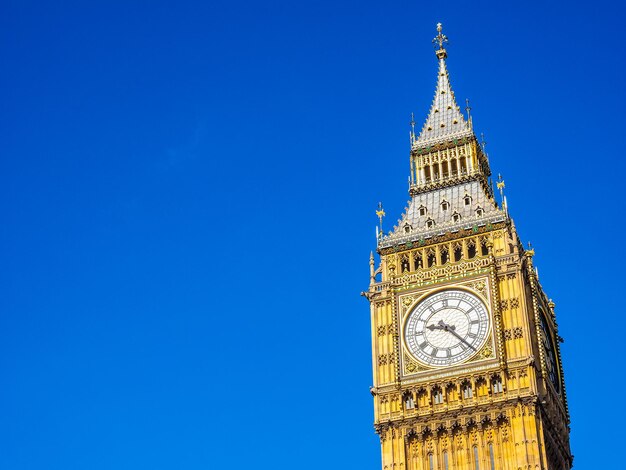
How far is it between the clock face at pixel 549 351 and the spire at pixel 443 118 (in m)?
15.7

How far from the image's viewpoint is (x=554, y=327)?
291 ft

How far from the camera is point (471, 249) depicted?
85875 mm

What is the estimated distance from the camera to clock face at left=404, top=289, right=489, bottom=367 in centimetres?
8106

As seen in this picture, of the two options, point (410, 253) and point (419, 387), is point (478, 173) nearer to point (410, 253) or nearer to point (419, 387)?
point (410, 253)

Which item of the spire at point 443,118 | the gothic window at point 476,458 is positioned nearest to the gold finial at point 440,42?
the spire at point 443,118

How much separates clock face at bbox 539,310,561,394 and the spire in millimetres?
15663

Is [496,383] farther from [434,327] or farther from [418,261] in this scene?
[418,261]

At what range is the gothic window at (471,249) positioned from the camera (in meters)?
85.6

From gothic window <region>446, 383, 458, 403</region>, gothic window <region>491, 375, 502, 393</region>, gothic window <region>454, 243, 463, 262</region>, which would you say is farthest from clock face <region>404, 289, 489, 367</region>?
gothic window <region>454, 243, 463, 262</region>

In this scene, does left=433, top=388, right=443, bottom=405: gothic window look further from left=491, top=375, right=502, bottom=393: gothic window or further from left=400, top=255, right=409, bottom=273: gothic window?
left=400, top=255, right=409, bottom=273: gothic window

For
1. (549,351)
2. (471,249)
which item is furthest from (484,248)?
(549,351)

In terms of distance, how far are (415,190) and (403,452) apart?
2083 cm

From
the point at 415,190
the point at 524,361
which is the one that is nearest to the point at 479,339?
the point at 524,361

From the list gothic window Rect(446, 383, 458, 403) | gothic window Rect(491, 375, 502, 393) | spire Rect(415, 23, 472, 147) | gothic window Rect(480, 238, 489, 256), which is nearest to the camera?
gothic window Rect(491, 375, 502, 393)
